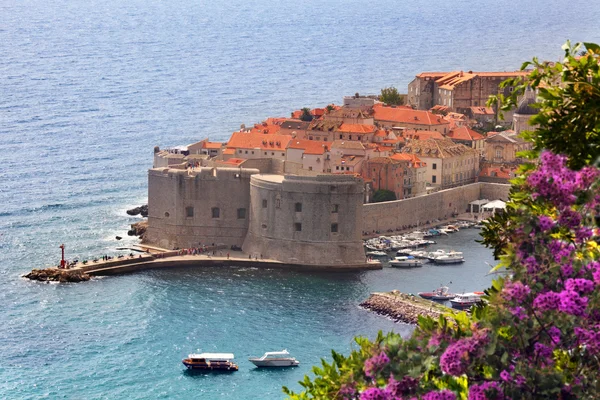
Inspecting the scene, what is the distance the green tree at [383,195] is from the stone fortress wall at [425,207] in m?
0.86

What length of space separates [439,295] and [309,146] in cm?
1806

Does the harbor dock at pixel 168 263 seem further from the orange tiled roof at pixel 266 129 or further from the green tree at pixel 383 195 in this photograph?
the orange tiled roof at pixel 266 129

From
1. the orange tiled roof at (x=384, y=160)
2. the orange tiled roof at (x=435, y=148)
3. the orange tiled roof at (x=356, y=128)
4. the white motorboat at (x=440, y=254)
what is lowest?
the white motorboat at (x=440, y=254)

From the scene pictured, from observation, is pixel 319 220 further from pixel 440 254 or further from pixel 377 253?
pixel 440 254

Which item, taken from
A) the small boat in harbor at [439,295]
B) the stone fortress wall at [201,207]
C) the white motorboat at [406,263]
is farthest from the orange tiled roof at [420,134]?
the small boat in harbor at [439,295]

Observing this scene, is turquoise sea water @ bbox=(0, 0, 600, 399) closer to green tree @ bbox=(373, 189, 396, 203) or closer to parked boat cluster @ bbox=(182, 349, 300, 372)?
parked boat cluster @ bbox=(182, 349, 300, 372)

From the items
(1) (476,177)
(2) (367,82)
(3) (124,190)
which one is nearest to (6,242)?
(3) (124,190)

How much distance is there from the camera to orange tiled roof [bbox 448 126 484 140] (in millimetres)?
80000

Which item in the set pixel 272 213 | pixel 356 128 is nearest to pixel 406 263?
pixel 272 213

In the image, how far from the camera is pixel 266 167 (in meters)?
65.5

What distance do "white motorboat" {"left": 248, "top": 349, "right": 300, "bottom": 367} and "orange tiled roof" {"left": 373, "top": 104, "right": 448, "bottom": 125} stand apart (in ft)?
123

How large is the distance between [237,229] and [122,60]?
346ft

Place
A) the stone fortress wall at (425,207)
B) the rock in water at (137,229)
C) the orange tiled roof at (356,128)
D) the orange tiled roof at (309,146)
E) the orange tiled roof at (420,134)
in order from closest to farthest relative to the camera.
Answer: the rock in water at (137,229)
the stone fortress wall at (425,207)
the orange tiled roof at (309,146)
the orange tiled roof at (356,128)
the orange tiled roof at (420,134)

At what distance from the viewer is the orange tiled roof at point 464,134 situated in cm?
8000
